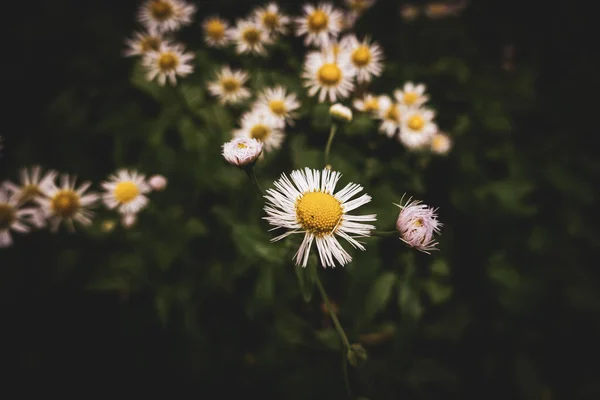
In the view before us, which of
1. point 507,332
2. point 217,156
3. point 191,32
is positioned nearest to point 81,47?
point 191,32

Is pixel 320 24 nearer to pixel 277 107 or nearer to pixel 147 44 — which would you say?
pixel 277 107

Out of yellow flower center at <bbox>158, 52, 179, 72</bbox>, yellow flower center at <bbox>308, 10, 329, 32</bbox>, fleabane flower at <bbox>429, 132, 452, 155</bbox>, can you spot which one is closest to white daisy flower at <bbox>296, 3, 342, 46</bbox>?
yellow flower center at <bbox>308, 10, 329, 32</bbox>

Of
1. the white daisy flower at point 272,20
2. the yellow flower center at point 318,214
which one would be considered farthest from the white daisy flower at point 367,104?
the yellow flower center at point 318,214

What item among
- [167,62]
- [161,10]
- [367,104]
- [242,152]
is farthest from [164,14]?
[242,152]

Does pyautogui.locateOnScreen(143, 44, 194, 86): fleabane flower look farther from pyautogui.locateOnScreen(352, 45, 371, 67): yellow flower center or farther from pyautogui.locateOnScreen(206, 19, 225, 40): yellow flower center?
pyautogui.locateOnScreen(352, 45, 371, 67): yellow flower center

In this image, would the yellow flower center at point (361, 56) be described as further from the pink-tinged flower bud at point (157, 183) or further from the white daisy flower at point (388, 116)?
the pink-tinged flower bud at point (157, 183)

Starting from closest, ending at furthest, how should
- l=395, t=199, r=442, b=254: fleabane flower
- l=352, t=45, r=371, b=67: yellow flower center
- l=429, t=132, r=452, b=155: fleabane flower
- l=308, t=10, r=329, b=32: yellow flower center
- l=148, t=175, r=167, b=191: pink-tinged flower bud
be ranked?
l=395, t=199, r=442, b=254: fleabane flower
l=148, t=175, r=167, b=191: pink-tinged flower bud
l=352, t=45, r=371, b=67: yellow flower center
l=308, t=10, r=329, b=32: yellow flower center
l=429, t=132, r=452, b=155: fleabane flower
